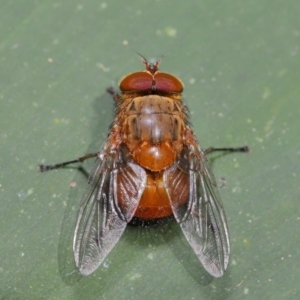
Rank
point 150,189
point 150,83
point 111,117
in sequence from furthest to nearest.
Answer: point 111,117
point 150,83
point 150,189

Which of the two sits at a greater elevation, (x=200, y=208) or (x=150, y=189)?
(x=150, y=189)

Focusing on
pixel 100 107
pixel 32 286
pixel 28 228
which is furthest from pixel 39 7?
pixel 32 286

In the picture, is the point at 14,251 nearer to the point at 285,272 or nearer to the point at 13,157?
the point at 13,157

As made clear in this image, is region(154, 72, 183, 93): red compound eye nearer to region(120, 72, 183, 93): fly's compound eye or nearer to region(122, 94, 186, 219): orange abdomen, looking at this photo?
region(120, 72, 183, 93): fly's compound eye

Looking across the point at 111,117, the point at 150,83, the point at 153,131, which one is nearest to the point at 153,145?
the point at 153,131

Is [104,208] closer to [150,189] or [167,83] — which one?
[150,189]

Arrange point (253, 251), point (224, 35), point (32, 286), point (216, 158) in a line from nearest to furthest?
point (32, 286)
point (253, 251)
point (216, 158)
point (224, 35)

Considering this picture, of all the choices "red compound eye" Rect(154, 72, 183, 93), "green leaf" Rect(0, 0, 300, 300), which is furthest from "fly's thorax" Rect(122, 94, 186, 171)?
"green leaf" Rect(0, 0, 300, 300)
